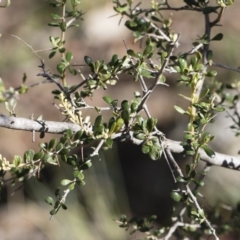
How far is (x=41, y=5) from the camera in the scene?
10.1 feet

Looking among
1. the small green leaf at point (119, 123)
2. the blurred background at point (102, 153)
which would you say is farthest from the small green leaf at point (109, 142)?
the blurred background at point (102, 153)

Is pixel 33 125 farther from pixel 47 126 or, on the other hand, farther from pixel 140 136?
pixel 140 136

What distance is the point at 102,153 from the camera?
7.65ft

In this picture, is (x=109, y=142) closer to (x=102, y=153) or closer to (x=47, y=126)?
(x=47, y=126)

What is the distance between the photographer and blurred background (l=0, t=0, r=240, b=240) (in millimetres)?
2238

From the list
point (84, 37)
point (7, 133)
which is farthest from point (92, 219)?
point (84, 37)

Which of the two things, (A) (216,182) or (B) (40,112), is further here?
(B) (40,112)

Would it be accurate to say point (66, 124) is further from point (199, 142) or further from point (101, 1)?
point (101, 1)

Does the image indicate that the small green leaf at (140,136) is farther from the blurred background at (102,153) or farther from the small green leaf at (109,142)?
the blurred background at (102,153)

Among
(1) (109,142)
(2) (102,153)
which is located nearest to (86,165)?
(1) (109,142)

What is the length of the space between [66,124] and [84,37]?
250 cm

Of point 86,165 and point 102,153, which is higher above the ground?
point 86,165

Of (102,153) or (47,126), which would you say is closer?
(47,126)

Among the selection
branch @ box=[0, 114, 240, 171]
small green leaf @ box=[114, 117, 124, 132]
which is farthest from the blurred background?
small green leaf @ box=[114, 117, 124, 132]
